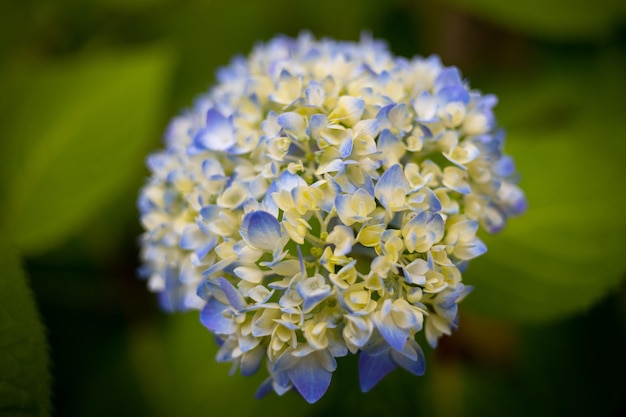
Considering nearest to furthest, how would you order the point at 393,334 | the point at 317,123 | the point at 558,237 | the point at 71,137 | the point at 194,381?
the point at 393,334 < the point at 317,123 < the point at 558,237 < the point at 194,381 < the point at 71,137

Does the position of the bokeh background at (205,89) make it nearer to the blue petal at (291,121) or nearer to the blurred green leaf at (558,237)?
the blurred green leaf at (558,237)

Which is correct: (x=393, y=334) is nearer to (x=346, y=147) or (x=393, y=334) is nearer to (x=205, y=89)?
(x=346, y=147)

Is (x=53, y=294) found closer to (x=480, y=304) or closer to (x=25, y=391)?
(x=25, y=391)

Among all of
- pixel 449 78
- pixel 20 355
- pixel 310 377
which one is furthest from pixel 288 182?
pixel 20 355

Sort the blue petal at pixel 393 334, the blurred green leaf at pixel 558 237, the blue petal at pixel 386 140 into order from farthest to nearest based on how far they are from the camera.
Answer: the blurred green leaf at pixel 558 237
the blue petal at pixel 386 140
the blue petal at pixel 393 334

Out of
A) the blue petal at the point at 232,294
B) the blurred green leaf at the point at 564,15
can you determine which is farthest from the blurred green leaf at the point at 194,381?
the blurred green leaf at the point at 564,15
